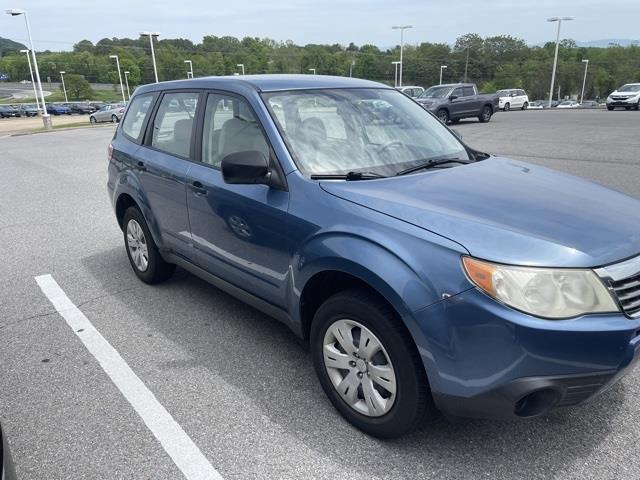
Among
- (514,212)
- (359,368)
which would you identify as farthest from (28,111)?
(514,212)

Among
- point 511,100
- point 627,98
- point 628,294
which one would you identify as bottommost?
point 511,100

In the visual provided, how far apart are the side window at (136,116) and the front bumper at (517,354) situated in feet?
11.2

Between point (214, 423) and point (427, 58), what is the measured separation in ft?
428

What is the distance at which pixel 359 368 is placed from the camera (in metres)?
2.63

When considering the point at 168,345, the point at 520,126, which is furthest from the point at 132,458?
the point at 520,126

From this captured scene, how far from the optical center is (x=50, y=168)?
42.3ft

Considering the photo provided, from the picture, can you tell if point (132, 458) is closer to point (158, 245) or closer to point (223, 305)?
point (223, 305)

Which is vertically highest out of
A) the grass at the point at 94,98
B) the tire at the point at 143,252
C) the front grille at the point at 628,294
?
the front grille at the point at 628,294

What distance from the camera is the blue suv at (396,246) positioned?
2084mm

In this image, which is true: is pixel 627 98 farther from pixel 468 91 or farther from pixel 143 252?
pixel 143 252

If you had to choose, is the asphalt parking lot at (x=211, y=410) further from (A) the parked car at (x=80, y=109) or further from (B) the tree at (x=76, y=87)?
(B) the tree at (x=76, y=87)

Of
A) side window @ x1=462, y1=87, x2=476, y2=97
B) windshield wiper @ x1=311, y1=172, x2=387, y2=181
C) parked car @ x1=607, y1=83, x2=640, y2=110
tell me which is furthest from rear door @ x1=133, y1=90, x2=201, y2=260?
parked car @ x1=607, y1=83, x2=640, y2=110

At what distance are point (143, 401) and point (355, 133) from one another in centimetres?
206

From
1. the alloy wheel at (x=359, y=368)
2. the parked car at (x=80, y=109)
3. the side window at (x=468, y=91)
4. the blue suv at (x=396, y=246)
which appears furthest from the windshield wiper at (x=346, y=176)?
the parked car at (x=80, y=109)
